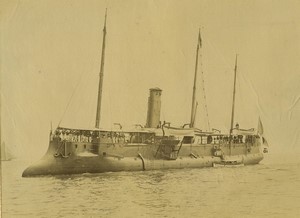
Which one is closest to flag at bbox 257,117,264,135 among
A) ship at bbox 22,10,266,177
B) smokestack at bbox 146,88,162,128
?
ship at bbox 22,10,266,177

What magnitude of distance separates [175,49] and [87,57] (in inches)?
11.5

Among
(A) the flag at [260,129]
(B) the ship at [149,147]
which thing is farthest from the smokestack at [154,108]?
(A) the flag at [260,129]

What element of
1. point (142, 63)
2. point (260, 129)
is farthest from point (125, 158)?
point (260, 129)

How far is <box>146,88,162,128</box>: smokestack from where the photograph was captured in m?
2.05

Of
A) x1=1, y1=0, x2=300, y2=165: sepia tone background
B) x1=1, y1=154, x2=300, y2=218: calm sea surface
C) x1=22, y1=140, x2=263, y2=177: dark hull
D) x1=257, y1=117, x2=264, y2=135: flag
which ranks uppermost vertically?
x1=1, y1=0, x2=300, y2=165: sepia tone background

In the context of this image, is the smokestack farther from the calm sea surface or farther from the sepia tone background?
the calm sea surface

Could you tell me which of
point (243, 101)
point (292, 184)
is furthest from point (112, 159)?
point (292, 184)

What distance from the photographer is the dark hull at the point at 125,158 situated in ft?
6.55

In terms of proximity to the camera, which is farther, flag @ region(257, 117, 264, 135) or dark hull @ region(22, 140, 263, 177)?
flag @ region(257, 117, 264, 135)

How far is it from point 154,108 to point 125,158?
189mm

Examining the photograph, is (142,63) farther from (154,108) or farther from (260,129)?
(260,129)

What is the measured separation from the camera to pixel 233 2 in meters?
2.16

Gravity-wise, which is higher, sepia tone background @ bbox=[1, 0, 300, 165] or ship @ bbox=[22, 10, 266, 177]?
sepia tone background @ bbox=[1, 0, 300, 165]

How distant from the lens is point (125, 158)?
2.08 m
